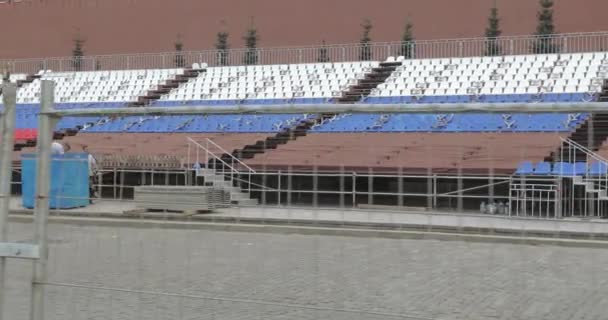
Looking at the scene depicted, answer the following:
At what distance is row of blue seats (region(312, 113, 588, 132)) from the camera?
3670 millimetres

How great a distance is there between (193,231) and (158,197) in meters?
0.38

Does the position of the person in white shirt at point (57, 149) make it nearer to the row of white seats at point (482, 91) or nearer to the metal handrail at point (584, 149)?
the metal handrail at point (584, 149)

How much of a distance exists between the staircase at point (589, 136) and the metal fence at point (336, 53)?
88.6ft

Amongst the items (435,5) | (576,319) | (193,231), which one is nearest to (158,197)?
(193,231)

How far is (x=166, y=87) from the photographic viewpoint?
118 feet

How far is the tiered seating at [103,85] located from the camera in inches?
1401

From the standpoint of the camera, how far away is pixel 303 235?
3840mm

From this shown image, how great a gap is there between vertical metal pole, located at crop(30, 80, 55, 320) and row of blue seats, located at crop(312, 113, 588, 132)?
1.68 meters

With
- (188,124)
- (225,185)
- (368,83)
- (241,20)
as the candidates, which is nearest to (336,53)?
(368,83)

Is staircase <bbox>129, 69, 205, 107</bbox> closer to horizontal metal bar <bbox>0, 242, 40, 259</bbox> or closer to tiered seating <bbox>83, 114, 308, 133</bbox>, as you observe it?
tiered seating <bbox>83, 114, 308, 133</bbox>

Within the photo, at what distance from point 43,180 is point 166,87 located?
3271cm

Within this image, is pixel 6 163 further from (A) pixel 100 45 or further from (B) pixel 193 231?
(A) pixel 100 45

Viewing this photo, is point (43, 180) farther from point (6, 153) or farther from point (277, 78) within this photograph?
point (277, 78)

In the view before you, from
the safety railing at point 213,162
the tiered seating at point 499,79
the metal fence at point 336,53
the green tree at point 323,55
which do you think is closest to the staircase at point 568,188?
the safety railing at point 213,162
